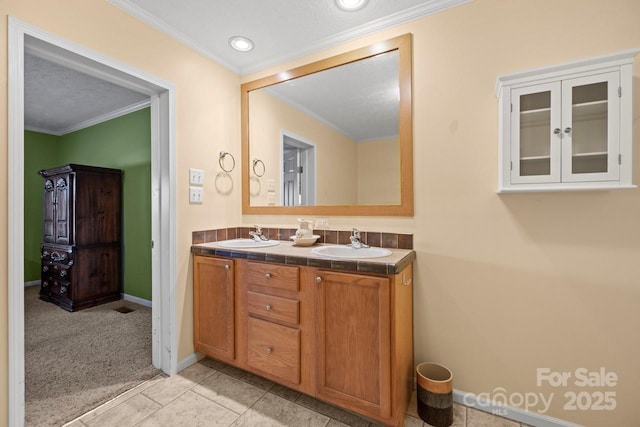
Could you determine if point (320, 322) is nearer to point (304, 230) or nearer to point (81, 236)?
point (304, 230)

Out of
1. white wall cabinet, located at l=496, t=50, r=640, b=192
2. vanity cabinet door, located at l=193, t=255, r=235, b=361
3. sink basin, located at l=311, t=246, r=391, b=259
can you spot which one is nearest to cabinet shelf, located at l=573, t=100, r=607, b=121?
white wall cabinet, located at l=496, t=50, r=640, b=192

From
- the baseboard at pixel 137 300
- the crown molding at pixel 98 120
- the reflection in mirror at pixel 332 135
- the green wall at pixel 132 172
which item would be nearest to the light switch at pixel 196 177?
the reflection in mirror at pixel 332 135

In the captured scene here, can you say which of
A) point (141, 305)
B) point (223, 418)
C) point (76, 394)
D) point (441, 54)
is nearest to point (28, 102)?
point (141, 305)

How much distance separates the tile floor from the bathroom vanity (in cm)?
12

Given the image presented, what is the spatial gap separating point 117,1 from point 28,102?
2708 millimetres

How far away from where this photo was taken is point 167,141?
6.34ft

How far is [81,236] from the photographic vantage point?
128 inches

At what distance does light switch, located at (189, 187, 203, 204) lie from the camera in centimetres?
206

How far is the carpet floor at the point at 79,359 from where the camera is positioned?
162cm

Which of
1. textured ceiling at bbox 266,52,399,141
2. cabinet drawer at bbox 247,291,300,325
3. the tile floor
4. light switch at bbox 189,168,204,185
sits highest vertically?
textured ceiling at bbox 266,52,399,141

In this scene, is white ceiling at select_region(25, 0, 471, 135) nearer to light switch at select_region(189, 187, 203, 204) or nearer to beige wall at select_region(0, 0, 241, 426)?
beige wall at select_region(0, 0, 241, 426)

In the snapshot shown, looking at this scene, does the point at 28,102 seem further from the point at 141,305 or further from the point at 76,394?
the point at 76,394

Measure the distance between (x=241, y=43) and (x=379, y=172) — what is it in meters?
1.42

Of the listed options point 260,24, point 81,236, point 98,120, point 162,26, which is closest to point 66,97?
point 98,120
